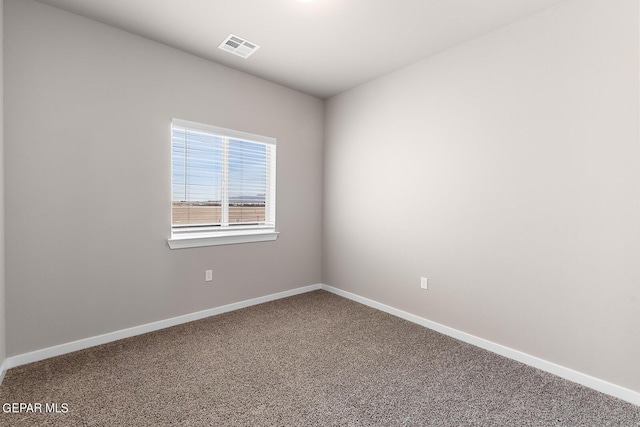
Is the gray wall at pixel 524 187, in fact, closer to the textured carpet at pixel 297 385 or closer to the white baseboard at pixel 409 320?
the white baseboard at pixel 409 320

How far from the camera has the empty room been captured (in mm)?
1906

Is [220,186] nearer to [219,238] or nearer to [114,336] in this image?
[219,238]

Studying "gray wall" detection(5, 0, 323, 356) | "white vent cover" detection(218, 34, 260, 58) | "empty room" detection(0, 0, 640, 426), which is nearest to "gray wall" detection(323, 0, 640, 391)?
"empty room" detection(0, 0, 640, 426)

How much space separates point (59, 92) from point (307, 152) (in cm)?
247

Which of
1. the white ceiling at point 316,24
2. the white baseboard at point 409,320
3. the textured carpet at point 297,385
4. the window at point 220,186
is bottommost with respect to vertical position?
the textured carpet at point 297,385

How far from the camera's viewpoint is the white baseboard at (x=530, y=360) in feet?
6.33

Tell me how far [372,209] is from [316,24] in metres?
1.94

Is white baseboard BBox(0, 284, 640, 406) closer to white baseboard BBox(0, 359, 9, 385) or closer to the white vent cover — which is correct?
white baseboard BBox(0, 359, 9, 385)

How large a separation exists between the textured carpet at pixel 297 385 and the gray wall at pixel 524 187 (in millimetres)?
402

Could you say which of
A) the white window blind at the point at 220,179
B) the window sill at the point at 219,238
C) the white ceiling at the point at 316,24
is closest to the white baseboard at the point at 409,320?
the window sill at the point at 219,238

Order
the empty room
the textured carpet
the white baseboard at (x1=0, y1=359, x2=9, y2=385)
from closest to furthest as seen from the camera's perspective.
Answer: the textured carpet
the empty room
the white baseboard at (x1=0, y1=359, x2=9, y2=385)

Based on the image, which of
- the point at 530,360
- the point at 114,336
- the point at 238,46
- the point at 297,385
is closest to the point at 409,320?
the point at 530,360

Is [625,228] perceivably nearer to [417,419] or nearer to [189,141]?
[417,419]

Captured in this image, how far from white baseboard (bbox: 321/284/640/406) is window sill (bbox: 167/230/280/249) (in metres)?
1.56
